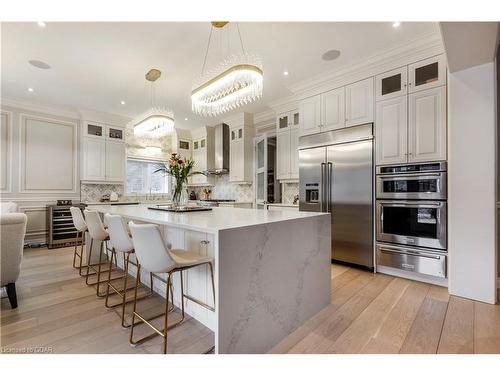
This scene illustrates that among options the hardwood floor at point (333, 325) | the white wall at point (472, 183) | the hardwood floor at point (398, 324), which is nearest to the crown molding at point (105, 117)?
the hardwood floor at point (333, 325)

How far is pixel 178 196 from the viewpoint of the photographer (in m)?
2.80

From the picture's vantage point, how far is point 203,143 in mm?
6625

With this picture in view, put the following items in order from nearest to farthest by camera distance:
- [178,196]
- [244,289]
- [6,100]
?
[244,289] → [178,196] → [6,100]

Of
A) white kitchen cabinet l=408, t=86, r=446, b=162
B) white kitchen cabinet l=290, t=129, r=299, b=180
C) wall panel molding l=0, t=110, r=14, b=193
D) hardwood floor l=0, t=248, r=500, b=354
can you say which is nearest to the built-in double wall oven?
white kitchen cabinet l=408, t=86, r=446, b=162

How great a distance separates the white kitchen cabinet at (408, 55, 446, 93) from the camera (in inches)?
106

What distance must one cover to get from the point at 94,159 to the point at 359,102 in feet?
17.3

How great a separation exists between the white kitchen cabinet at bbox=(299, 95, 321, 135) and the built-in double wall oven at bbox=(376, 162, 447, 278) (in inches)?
46.4

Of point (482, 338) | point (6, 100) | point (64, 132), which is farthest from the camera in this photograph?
point (64, 132)

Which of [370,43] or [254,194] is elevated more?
[370,43]

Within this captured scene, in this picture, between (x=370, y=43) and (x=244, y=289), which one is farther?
(x=370, y=43)
